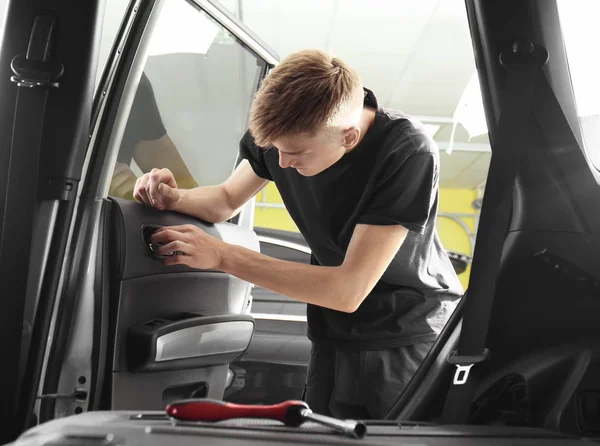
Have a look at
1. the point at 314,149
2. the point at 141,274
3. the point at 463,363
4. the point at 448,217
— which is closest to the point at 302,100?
the point at 314,149

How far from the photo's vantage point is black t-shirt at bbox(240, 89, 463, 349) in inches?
65.6

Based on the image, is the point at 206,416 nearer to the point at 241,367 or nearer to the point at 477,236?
the point at 477,236

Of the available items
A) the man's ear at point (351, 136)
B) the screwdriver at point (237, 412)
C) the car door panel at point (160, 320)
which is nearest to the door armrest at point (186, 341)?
the car door panel at point (160, 320)

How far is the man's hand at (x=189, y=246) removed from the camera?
1543 millimetres

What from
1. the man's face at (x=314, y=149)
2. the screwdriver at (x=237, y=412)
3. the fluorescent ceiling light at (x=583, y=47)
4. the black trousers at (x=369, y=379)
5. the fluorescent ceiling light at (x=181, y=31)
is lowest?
the black trousers at (x=369, y=379)

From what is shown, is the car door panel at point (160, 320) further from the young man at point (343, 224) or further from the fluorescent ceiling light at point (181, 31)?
the fluorescent ceiling light at point (181, 31)

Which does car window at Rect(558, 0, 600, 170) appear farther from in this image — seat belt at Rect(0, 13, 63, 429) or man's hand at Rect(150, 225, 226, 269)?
seat belt at Rect(0, 13, 63, 429)

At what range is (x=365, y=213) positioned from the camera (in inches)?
63.9

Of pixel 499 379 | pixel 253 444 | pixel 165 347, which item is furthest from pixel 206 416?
pixel 165 347

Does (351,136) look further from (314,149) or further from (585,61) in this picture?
(585,61)

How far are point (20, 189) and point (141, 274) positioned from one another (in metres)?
0.37

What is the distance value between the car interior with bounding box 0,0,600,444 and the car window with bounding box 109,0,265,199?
0.06 ft

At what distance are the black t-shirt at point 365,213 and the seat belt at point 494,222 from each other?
1.95ft

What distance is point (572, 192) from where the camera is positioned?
3.41 ft
